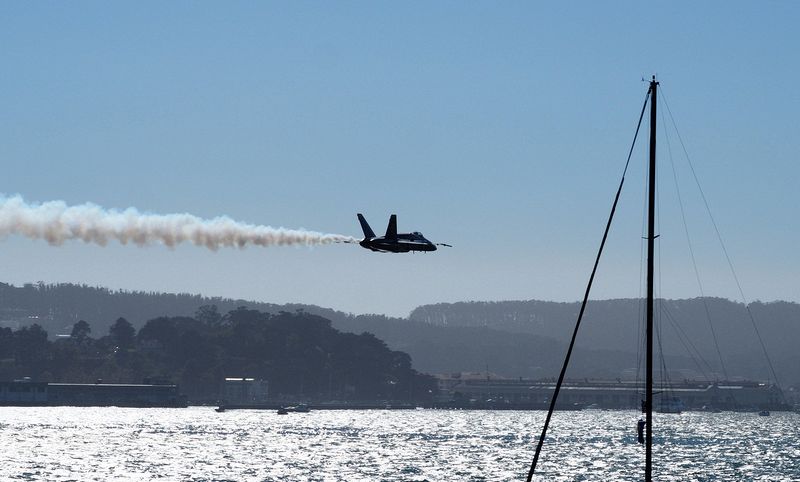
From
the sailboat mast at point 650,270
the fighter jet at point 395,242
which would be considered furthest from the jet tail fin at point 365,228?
the sailboat mast at point 650,270

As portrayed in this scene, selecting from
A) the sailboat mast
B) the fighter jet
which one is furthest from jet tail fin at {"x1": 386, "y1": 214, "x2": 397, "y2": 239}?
the sailboat mast

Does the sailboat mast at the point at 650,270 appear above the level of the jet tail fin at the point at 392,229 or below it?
below

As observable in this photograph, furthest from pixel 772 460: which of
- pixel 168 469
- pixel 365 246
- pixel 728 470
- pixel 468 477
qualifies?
pixel 365 246

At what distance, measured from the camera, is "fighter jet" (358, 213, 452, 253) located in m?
93.1

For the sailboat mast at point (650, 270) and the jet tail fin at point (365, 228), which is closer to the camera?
the sailboat mast at point (650, 270)

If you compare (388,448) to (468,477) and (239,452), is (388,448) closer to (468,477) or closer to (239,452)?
(239,452)

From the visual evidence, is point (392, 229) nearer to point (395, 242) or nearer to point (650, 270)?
point (395, 242)

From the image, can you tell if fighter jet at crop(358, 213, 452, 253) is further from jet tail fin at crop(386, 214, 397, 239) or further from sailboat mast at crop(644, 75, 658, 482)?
sailboat mast at crop(644, 75, 658, 482)

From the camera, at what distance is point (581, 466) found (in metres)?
170

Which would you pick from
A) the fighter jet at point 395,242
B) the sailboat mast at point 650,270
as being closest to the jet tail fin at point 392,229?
the fighter jet at point 395,242

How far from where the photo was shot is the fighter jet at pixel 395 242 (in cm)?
9306

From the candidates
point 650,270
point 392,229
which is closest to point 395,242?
point 392,229

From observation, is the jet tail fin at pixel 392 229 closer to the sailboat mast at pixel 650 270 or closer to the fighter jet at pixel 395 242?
the fighter jet at pixel 395 242

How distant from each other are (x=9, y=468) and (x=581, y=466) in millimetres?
69574
